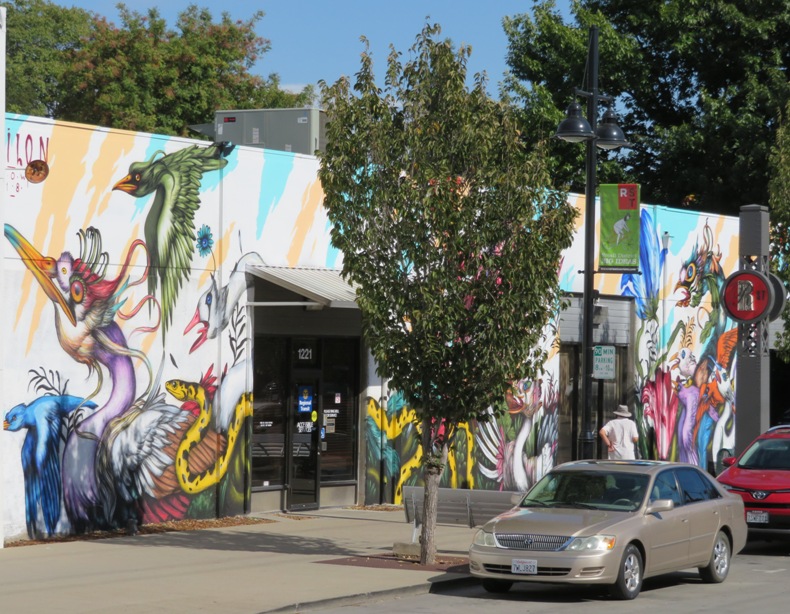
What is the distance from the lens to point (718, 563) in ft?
47.3

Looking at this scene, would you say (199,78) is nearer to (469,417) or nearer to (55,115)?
(55,115)

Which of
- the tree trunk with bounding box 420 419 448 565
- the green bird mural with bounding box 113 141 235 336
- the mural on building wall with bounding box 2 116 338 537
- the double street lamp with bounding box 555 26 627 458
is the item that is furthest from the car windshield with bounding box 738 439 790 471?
the green bird mural with bounding box 113 141 235 336

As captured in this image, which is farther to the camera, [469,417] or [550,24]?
[550,24]

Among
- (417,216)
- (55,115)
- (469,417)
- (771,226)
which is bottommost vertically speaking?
(469,417)

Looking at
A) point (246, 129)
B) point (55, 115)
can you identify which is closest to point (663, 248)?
point (246, 129)

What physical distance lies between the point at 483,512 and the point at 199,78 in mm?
32562

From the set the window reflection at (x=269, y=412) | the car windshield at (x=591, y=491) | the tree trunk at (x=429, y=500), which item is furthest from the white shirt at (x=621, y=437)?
the car windshield at (x=591, y=491)

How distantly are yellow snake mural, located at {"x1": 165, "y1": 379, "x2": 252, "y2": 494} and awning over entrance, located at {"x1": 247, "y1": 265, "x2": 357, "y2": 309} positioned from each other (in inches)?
79.5

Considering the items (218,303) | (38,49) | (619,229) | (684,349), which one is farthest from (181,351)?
(38,49)

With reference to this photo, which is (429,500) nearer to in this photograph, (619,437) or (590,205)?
(590,205)

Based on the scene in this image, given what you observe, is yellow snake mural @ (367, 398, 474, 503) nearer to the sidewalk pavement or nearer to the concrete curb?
the sidewalk pavement

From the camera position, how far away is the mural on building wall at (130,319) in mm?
16672

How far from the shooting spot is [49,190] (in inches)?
667

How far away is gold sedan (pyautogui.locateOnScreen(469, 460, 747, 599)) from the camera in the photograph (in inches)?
495
